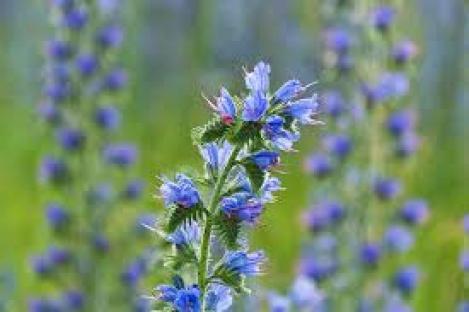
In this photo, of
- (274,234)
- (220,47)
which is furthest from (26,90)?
(274,234)

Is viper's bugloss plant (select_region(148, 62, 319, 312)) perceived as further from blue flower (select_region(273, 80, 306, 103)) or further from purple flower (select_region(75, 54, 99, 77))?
purple flower (select_region(75, 54, 99, 77))

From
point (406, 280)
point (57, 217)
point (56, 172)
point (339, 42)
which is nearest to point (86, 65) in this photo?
point (56, 172)

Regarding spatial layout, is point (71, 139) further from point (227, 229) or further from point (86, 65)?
point (227, 229)

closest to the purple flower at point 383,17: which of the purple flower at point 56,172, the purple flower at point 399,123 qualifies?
the purple flower at point 399,123

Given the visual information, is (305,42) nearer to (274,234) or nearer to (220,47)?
(220,47)

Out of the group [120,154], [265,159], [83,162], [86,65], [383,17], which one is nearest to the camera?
[265,159]

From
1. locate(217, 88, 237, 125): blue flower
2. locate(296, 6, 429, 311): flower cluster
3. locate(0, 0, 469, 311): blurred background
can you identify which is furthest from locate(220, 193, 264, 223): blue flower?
locate(296, 6, 429, 311): flower cluster
